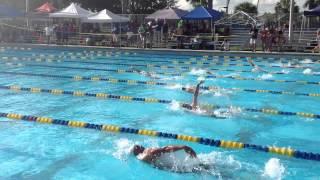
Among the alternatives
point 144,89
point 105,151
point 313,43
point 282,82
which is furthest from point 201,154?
point 313,43

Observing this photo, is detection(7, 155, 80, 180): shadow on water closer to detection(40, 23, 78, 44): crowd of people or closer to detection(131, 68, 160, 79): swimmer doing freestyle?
detection(131, 68, 160, 79): swimmer doing freestyle

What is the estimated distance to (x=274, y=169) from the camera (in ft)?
17.5

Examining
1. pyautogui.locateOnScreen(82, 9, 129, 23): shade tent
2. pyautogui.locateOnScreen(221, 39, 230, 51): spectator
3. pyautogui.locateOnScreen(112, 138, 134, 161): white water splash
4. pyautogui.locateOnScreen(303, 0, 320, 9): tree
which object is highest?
pyautogui.locateOnScreen(303, 0, 320, 9): tree

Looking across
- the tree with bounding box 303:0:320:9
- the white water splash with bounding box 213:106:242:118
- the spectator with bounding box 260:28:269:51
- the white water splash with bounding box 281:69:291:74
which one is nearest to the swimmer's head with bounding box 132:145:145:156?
the white water splash with bounding box 213:106:242:118

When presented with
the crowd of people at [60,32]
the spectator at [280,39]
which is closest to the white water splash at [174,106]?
the spectator at [280,39]

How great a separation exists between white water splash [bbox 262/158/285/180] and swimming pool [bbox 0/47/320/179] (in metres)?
0.01

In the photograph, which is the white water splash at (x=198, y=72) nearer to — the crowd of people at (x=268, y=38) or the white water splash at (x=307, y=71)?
the white water splash at (x=307, y=71)

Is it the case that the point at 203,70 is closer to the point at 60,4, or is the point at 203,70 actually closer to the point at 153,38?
the point at 153,38

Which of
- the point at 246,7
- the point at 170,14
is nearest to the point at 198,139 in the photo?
the point at 170,14

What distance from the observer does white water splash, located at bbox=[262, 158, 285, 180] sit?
523cm

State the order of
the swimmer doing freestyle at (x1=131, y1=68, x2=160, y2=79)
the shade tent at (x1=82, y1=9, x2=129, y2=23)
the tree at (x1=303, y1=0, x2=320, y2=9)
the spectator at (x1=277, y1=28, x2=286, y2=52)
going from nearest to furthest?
the swimmer doing freestyle at (x1=131, y1=68, x2=160, y2=79) < the spectator at (x1=277, y1=28, x2=286, y2=52) < the shade tent at (x1=82, y1=9, x2=129, y2=23) < the tree at (x1=303, y1=0, x2=320, y2=9)

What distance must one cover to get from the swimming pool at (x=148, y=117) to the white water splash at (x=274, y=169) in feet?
0.04

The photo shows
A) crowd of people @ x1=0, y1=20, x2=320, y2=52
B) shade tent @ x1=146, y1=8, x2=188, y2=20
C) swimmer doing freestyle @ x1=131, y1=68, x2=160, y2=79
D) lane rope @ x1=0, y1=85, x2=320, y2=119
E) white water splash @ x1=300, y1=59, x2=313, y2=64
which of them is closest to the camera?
lane rope @ x1=0, y1=85, x2=320, y2=119

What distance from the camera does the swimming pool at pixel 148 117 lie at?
546cm
